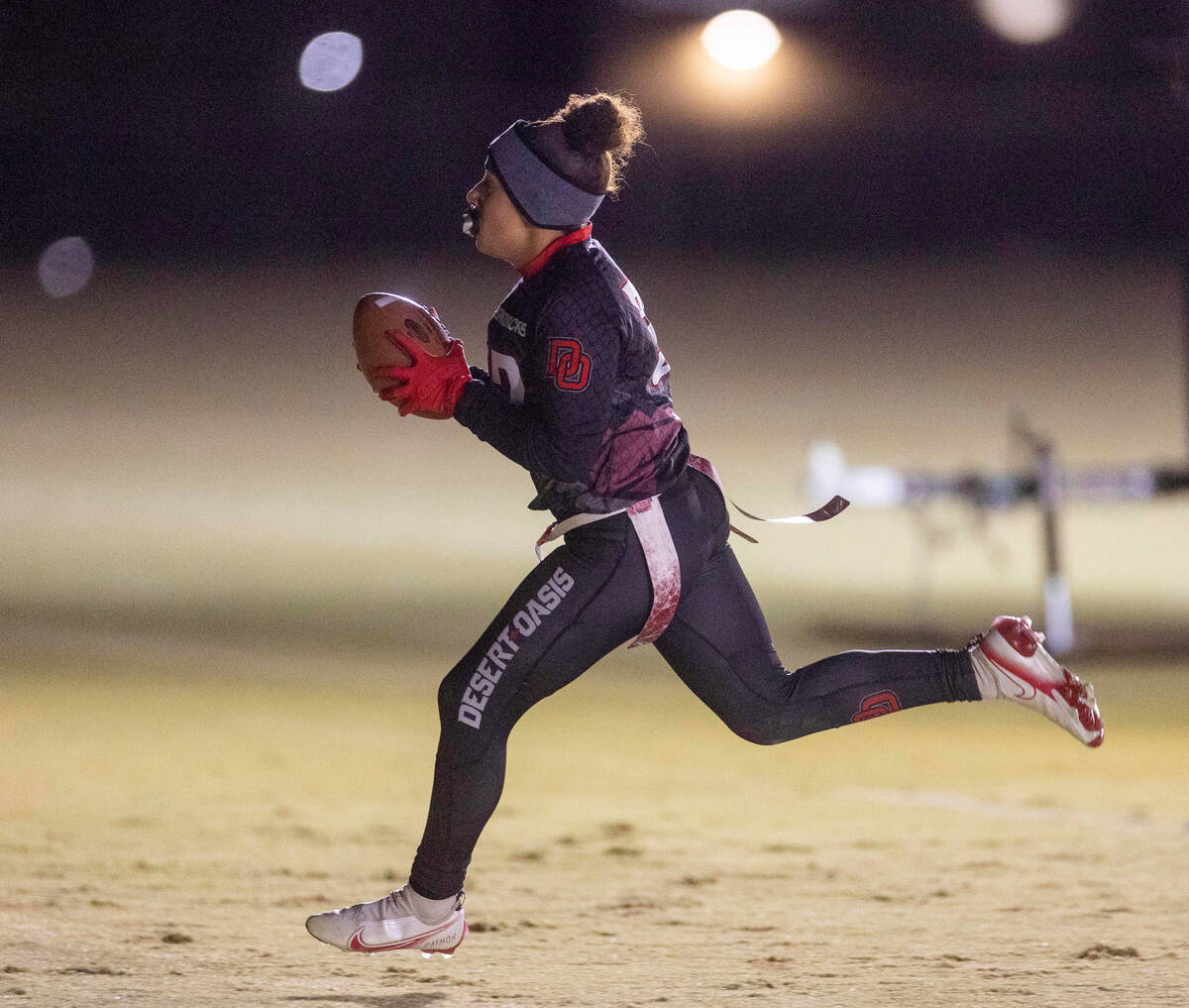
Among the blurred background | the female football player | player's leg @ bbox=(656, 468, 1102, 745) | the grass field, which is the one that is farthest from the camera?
the blurred background

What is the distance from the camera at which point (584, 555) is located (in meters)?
3.37

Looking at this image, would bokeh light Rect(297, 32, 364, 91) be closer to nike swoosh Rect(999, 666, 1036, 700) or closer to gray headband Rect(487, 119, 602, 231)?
gray headband Rect(487, 119, 602, 231)

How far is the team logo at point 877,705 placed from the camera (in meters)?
3.52

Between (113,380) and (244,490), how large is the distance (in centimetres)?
274

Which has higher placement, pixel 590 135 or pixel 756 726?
pixel 590 135

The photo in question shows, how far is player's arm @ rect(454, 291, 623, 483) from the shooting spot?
10.4ft

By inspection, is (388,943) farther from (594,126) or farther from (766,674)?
(594,126)

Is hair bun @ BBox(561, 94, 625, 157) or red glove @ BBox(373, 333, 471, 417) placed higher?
hair bun @ BBox(561, 94, 625, 157)

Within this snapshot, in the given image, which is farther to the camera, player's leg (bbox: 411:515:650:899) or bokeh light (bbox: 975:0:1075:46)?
bokeh light (bbox: 975:0:1075:46)

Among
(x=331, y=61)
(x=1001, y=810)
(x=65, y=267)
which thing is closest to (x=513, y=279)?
(x=331, y=61)

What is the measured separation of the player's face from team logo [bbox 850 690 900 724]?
4.67ft

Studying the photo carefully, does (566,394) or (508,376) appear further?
(508,376)

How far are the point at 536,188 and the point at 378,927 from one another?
1.87m

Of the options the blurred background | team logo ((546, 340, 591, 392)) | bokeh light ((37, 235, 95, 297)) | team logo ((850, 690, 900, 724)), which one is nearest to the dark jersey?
team logo ((546, 340, 591, 392))
